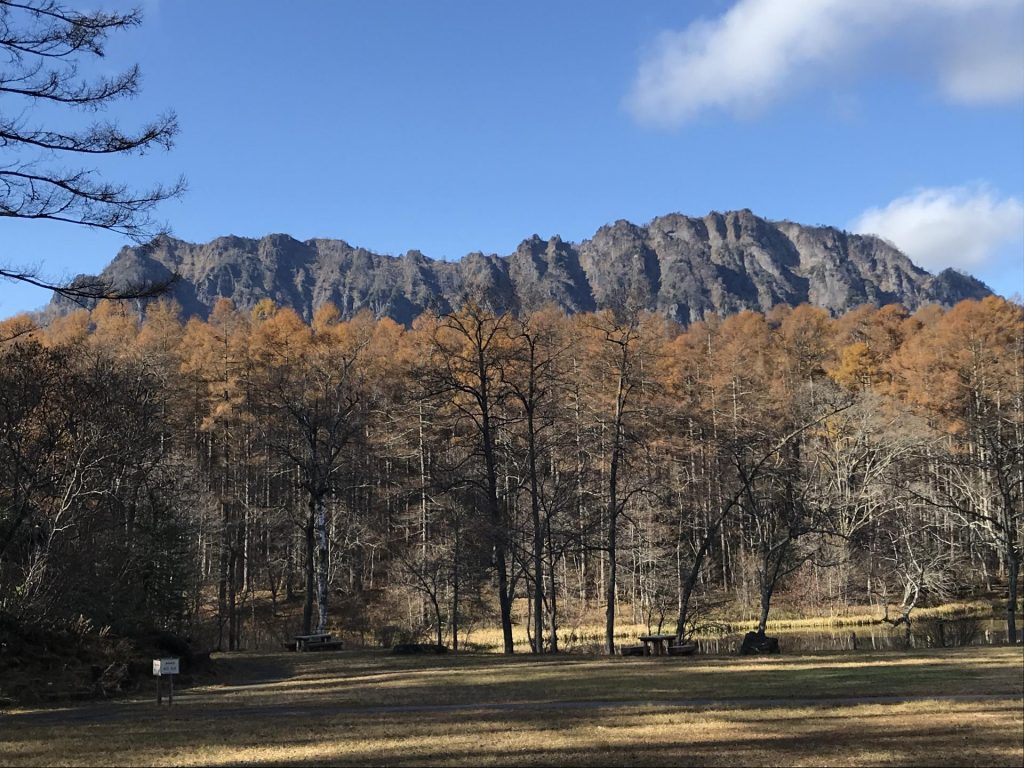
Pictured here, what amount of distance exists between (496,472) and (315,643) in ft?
38.9

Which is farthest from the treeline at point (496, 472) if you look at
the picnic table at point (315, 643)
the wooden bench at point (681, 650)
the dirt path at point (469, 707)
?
the dirt path at point (469, 707)

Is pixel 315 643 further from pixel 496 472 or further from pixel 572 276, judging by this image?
pixel 572 276

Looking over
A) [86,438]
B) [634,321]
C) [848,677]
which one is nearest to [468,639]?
[634,321]

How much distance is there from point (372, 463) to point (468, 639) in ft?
49.1

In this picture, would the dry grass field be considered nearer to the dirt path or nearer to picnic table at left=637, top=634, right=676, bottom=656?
the dirt path

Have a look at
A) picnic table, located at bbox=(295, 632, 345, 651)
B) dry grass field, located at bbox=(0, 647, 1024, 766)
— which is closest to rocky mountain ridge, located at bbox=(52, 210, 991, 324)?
picnic table, located at bbox=(295, 632, 345, 651)

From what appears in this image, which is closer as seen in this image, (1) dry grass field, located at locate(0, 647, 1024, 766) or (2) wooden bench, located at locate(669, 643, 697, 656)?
(1) dry grass field, located at locate(0, 647, 1024, 766)

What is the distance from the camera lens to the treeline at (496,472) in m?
23.9

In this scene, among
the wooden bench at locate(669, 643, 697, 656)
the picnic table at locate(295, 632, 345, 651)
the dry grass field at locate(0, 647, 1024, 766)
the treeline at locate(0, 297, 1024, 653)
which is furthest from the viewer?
the picnic table at locate(295, 632, 345, 651)

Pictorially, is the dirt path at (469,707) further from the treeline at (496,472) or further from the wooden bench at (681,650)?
the wooden bench at (681,650)

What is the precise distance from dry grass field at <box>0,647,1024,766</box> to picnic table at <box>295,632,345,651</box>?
29.2 feet

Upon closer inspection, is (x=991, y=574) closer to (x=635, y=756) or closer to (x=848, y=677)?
(x=848, y=677)

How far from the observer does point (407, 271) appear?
603 feet

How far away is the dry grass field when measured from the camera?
8.67m
